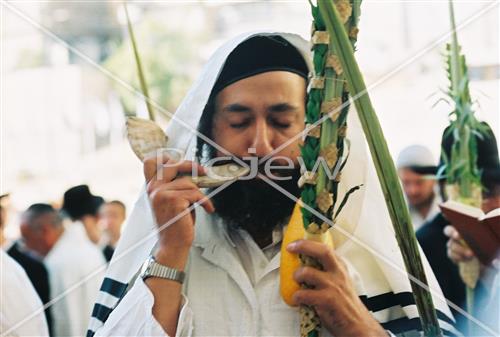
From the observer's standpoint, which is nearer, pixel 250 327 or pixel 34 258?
pixel 250 327

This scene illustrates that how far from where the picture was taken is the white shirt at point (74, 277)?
4.26 ft

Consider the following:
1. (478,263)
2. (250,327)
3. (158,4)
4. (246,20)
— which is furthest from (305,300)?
(158,4)

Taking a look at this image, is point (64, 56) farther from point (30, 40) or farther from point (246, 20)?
point (246, 20)

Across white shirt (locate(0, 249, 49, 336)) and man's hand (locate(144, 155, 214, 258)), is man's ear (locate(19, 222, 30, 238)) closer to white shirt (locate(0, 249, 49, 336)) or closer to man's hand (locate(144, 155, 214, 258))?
white shirt (locate(0, 249, 49, 336))

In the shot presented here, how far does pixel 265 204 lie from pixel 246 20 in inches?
14.5

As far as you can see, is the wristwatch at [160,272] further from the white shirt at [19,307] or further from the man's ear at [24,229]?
the man's ear at [24,229]

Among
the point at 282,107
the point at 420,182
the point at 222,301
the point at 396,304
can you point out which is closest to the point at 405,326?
the point at 396,304

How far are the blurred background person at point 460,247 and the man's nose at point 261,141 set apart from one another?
0.33 m

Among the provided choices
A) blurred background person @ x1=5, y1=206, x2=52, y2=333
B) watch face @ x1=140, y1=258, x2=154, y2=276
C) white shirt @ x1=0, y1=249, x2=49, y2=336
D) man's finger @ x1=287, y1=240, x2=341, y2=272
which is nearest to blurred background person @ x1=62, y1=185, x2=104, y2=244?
blurred background person @ x1=5, y1=206, x2=52, y2=333

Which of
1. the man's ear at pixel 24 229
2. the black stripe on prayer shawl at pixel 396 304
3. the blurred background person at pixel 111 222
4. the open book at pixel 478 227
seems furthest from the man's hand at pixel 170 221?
the man's ear at pixel 24 229

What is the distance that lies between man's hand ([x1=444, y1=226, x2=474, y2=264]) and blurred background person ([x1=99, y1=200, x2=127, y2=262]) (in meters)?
0.63

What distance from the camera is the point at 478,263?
129 centimetres

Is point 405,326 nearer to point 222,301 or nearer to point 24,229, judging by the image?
point 222,301

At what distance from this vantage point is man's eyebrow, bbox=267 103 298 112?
1.12 m
